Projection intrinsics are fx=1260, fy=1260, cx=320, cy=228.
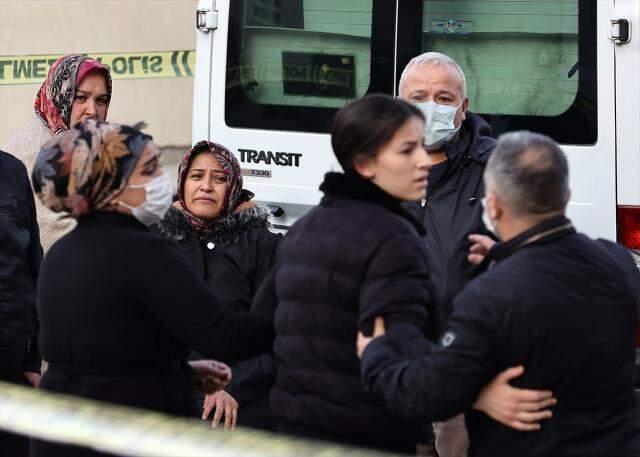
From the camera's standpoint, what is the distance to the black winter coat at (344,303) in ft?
9.64

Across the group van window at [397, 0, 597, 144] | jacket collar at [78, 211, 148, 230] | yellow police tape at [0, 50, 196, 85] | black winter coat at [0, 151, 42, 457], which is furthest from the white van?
yellow police tape at [0, 50, 196, 85]

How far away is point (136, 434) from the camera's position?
2506 mm

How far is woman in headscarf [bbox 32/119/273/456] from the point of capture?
124 inches

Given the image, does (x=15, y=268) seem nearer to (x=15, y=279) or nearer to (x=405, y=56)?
(x=15, y=279)

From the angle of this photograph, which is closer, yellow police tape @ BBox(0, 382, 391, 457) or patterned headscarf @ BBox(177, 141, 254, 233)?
yellow police tape @ BBox(0, 382, 391, 457)

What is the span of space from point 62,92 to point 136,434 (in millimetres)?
2729

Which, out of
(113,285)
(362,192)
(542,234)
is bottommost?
(113,285)

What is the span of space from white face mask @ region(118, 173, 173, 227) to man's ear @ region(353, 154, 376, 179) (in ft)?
1.74

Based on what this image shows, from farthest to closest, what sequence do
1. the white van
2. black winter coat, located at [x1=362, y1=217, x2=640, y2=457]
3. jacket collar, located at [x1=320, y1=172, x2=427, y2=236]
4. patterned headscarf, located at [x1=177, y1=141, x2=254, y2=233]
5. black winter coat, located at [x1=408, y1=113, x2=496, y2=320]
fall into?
the white van
patterned headscarf, located at [x1=177, y1=141, x2=254, y2=233]
black winter coat, located at [x1=408, y1=113, x2=496, y2=320]
jacket collar, located at [x1=320, y1=172, x2=427, y2=236]
black winter coat, located at [x1=362, y1=217, x2=640, y2=457]

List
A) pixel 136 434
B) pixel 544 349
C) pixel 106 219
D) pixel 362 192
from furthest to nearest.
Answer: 1. pixel 106 219
2. pixel 362 192
3. pixel 544 349
4. pixel 136 434

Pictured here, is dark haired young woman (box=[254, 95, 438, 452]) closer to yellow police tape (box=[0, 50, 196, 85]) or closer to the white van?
the white van

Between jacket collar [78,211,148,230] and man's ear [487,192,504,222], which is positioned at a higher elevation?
man's ear [487,192,504,222]

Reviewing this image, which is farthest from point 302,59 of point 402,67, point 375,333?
point 375,333

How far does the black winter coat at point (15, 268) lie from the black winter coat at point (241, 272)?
0.50 meters
